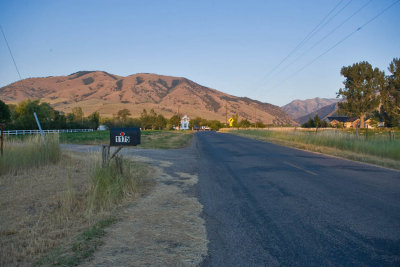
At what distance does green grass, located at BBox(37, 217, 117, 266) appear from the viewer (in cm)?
370

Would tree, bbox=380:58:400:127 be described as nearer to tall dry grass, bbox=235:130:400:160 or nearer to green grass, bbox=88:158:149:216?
tall dry grass, bbox=235:130:400:160

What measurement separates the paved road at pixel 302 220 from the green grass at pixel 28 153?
22.8 ft

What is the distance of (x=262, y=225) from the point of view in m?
5.12

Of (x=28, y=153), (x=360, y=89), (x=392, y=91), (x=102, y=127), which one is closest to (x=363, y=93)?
(x=360, y=89)

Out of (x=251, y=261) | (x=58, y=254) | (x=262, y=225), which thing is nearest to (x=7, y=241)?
(x=58, y=254)

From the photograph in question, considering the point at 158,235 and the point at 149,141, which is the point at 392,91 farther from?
the point at 158,235

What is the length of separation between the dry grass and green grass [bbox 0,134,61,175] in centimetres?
68

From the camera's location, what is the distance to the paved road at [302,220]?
390 cm

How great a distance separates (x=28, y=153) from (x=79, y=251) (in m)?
9.20

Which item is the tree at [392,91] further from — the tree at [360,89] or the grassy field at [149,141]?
the grassy field at [149,141]

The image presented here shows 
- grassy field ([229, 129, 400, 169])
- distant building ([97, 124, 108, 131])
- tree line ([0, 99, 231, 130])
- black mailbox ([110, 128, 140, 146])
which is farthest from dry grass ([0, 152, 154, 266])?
distant building ([97, 124, 108, 131])

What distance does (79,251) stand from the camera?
4.02 m

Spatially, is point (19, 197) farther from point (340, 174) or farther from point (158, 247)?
point (340, 174)

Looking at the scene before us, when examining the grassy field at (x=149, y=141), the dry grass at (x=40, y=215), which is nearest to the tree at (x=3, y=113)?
the grassy field at (x=149, y=141)
